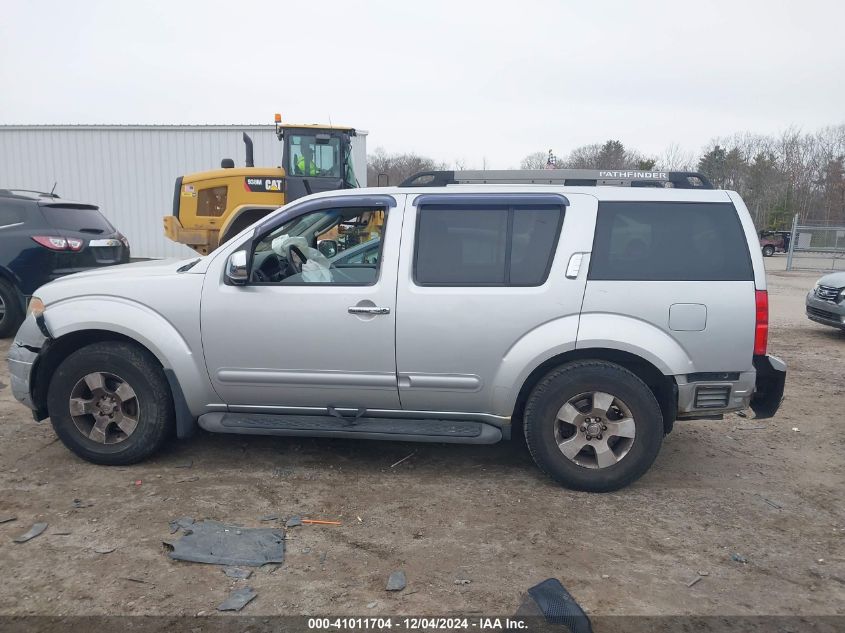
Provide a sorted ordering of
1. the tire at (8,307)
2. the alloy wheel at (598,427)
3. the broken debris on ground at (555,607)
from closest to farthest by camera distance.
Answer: the broken debris on ground at (555,607) → the alloy wheel at (598,427) → the tire at (8,307)

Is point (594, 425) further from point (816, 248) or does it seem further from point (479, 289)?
point (816, 248)

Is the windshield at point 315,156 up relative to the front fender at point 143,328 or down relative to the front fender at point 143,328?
up

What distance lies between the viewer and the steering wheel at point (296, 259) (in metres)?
4.32

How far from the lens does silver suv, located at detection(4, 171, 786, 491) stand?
384cm

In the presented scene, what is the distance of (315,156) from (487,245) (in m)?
8.04

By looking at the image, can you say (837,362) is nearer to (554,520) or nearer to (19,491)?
(554,520)

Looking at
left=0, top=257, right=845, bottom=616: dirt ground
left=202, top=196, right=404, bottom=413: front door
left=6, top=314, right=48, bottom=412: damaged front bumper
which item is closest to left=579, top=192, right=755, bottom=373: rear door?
left=0, top=257, right=845, bottom=616: dirt ground

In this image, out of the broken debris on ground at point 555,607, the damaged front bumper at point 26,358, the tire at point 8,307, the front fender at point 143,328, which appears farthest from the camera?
the tire at point 8,307

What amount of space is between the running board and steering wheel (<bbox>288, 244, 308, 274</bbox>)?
1.02 metres

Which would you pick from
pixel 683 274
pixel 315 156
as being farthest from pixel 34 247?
pixel 683 274

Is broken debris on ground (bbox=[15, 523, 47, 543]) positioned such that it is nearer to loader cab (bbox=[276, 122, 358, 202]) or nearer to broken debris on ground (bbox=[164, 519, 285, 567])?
broken debris on ground (bbox=[164, 519, 285, 567])

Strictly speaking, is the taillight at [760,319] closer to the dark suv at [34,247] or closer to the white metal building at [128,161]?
the dark suv at [34,247]

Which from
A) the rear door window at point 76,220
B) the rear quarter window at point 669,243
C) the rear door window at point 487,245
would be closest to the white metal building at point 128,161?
the rear door window at point 76,220

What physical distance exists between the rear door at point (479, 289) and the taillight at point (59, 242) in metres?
6.03
